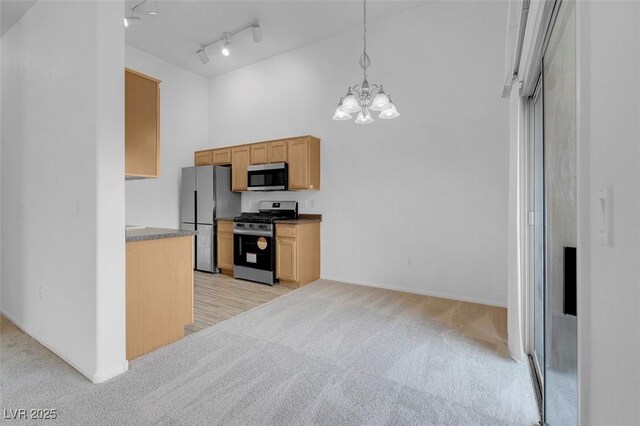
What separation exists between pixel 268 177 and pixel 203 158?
5.38 ft

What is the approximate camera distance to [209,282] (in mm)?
4629

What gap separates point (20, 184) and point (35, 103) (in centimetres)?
78

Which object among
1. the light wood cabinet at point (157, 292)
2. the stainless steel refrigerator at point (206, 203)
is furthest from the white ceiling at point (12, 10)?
the stainless steel refrigerator at point (206, 203)

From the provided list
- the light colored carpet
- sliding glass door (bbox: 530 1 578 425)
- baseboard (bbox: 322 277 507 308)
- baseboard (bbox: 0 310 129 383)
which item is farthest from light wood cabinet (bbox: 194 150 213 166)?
sliding glass door (bbox: 530 1 578 425)

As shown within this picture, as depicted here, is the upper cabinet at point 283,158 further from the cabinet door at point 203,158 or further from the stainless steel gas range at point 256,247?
the stainless steel gas range at point 256,247

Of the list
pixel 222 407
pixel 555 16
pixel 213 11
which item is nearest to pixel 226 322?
pixel 222 407

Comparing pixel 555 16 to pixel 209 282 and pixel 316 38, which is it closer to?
pixel 316 38

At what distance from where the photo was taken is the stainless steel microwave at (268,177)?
15.3 feet

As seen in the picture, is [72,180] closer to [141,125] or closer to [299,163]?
[141,125]

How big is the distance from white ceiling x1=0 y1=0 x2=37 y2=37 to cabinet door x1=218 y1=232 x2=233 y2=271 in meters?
→ 3.32

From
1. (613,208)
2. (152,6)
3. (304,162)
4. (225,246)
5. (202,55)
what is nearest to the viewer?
(613,208)

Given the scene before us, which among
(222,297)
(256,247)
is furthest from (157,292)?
(256,247)

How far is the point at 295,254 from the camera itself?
14.1 ft

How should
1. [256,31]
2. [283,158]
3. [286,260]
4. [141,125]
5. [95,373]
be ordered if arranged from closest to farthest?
[95,373] < [141,125] < [256,31] < [286,260] < [283,158]
